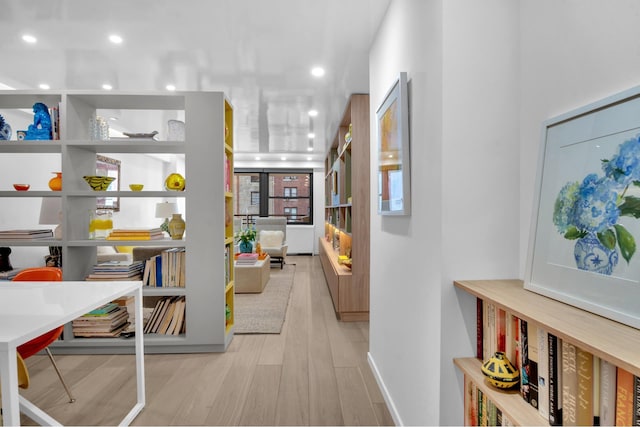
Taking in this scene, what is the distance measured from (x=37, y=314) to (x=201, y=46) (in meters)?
2.24

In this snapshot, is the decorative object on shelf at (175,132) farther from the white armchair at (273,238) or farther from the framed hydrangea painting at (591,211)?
the white armchair at (273,238)

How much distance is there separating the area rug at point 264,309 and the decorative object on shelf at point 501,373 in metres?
2.47

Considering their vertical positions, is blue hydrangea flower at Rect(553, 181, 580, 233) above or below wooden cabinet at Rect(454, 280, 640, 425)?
above

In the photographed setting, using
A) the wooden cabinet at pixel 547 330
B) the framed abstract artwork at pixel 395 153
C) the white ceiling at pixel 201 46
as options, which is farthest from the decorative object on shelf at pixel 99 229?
the wooden cabinet at pixel 547 330

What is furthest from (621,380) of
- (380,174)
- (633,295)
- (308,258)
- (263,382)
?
(308,258)

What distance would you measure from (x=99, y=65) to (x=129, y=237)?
1.65 m

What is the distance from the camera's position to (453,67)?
127cm

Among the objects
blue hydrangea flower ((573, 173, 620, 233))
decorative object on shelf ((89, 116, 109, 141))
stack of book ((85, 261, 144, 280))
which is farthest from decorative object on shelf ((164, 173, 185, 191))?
blue hydrangea flower ((573, 173, 620, 233))

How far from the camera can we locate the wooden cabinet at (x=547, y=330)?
2.19ft

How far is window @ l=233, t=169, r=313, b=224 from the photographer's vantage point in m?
9.16

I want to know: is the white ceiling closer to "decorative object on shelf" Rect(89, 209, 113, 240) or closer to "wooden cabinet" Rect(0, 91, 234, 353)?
"wooden cabinet" Rect(0, 91, 234, 353)

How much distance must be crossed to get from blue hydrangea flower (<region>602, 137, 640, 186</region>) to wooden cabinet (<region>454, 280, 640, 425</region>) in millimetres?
351

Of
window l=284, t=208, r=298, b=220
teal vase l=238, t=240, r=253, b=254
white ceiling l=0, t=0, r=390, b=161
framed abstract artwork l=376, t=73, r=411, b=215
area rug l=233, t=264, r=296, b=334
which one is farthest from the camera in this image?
window l=284, t=208, r=298, b=220

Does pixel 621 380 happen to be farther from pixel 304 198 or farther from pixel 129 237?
pixel 304 198
